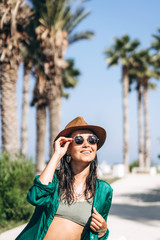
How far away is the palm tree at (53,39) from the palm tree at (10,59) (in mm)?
4647

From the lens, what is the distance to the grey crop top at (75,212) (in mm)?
3033

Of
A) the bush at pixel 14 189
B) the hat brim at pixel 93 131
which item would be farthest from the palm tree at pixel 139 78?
the hat brim at pixel 93 131

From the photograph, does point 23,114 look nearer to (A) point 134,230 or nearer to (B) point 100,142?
(A) point 134,230

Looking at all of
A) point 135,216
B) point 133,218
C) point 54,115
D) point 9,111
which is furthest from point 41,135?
point 133,218

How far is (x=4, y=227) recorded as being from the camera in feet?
28.9

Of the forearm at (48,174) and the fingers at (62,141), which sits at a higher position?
the fingers at (62,141)

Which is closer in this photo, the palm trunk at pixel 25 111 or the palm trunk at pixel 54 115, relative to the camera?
the palm trunk at pixel 54 115

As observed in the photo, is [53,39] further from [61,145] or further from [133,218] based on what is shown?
[61,145]

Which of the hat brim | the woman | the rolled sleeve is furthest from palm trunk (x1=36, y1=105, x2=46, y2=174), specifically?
the rolled sleeve

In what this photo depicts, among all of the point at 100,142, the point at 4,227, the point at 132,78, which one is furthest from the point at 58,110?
the point at 132,78

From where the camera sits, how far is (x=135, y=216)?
997cm

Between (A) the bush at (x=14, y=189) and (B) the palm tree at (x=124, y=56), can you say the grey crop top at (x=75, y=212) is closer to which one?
(A) the bush at (x=14, y=189)

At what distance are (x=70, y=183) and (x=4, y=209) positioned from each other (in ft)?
21.4

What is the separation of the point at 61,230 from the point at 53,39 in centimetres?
1653
